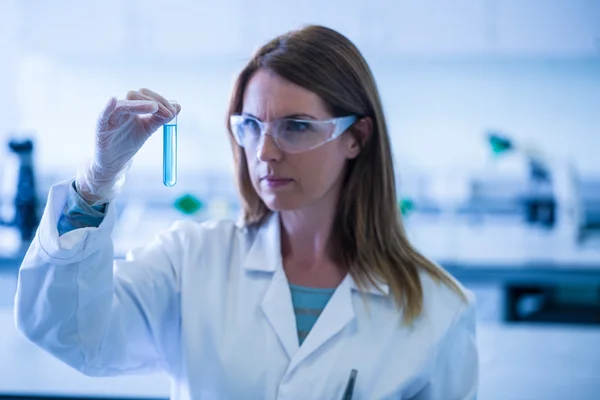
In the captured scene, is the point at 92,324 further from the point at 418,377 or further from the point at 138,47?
the point at 138,47

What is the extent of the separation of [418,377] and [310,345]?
22 cm

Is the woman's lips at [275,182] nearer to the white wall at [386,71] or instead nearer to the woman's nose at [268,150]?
the woman's nose at [268,150]

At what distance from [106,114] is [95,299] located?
0.33 meters

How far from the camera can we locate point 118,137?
103 centimetres

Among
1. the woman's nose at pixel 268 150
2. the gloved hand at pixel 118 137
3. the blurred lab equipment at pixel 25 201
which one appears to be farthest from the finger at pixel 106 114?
the blurred lab equipment at pixel 25 201

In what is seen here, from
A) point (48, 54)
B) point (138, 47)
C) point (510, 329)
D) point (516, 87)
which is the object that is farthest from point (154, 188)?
point (510, 329)

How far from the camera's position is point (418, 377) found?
125cm

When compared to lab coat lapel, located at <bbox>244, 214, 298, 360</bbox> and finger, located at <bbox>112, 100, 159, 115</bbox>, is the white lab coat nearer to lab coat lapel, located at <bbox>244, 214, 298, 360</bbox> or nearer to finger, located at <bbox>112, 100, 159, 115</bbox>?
Result: lab coat lapel, located at <bbox>244, 214, 298, 360</bbox>

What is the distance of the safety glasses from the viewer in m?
Result: 1.23

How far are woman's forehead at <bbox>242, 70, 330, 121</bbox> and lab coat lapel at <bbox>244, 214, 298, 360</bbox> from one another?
0.28 metres

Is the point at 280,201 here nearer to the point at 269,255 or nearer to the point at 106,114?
the point at 269,255

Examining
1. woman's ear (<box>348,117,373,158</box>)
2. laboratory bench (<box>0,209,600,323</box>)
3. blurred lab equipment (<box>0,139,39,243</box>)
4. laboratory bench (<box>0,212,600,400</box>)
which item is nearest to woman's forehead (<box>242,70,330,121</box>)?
woman's ear (<box>348,117,373,158</box>)

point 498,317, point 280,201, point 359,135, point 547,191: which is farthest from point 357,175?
point 547,191

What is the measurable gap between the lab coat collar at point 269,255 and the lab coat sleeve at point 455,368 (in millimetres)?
154
